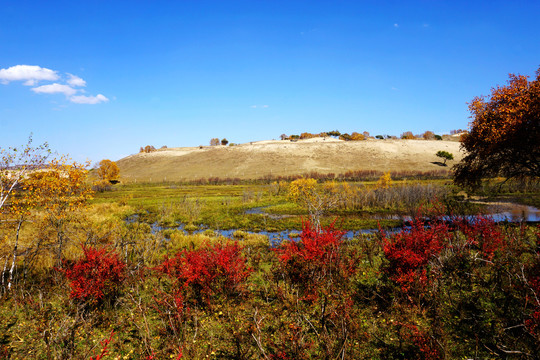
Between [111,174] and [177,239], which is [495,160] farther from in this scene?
[111,174]

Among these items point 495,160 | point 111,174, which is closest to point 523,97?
point 495,160

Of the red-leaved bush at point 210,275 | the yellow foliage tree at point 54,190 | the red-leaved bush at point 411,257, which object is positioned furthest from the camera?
the yellow foliage tree at point 54,190

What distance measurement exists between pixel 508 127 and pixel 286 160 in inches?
3268

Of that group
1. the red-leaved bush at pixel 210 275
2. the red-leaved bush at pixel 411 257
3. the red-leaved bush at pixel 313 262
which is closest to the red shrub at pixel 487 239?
the red-leaved bush at pixel 411 257

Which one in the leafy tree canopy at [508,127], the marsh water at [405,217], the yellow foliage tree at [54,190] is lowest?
the marsh water at [405,217]

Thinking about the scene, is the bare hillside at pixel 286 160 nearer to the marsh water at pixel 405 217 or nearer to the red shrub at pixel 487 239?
the marsh water at pixel 405 217

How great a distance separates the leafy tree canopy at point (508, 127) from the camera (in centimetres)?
1803

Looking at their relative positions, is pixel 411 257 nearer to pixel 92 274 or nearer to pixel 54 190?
pixel 92 274

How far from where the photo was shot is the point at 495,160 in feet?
72.2

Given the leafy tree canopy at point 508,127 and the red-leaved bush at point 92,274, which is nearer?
the red-leaved bush at point 92,274

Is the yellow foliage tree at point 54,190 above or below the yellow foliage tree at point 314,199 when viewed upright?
above

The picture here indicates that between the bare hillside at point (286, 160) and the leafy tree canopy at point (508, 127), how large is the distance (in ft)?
201

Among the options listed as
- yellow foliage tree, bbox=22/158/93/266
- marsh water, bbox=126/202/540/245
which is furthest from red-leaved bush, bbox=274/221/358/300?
marsh water, bbox=126/202/540/245

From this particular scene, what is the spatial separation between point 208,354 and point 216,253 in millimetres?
3406
